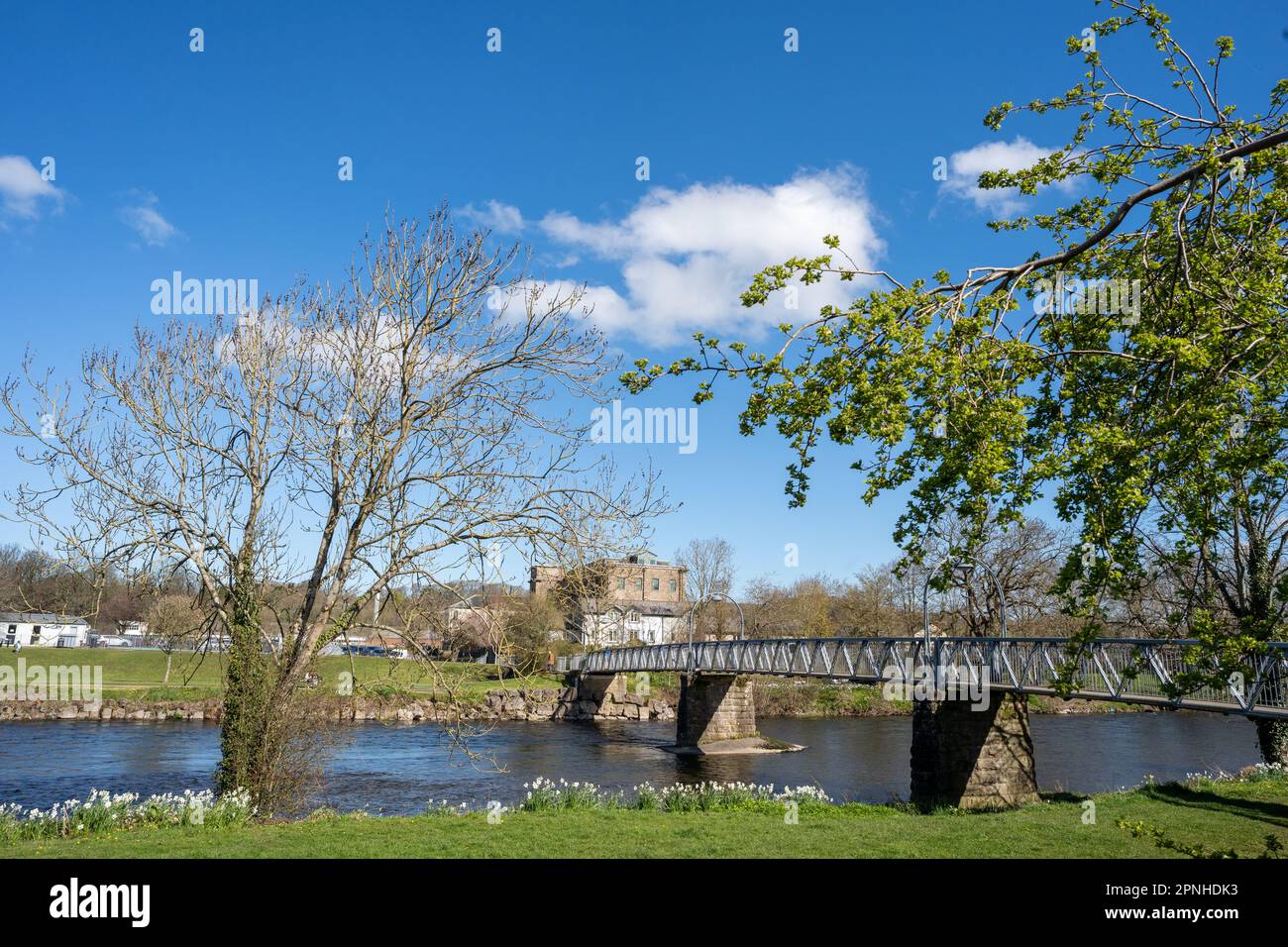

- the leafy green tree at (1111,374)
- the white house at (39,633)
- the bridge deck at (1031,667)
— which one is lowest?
the white house at (39,633)

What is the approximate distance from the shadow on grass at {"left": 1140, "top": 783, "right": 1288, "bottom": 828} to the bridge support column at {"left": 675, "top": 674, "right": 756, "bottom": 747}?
23756 millimetres

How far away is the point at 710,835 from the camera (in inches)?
528

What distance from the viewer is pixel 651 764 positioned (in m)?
34.9

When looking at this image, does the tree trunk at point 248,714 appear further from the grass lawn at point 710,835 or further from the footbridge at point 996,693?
the footbridge at point 996,693

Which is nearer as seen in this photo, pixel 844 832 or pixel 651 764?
pixel 844 832

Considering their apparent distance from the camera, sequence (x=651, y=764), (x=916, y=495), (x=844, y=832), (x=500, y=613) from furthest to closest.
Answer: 1. (x=651, y=764)
2. (x=500, y=613)
3. (x=844, y=832)
4. (x=916, y=495)

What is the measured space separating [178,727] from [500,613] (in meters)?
31.6

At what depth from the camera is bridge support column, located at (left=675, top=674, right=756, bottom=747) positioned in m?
41.8

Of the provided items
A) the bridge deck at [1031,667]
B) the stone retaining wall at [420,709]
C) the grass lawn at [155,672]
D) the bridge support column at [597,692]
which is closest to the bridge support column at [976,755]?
the bridge deck at [1031,667]

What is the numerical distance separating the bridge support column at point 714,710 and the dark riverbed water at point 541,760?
2.03m

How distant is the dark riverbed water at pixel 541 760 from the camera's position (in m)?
24.7

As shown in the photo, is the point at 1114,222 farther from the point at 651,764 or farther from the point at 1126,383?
the point at 651,764
